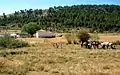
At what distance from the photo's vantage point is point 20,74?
65.7 feet

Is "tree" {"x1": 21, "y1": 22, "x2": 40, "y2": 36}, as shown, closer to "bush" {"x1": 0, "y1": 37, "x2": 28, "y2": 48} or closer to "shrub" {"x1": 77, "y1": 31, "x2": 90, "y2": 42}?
"shrub" {"x1": 77, "y1": 31, "x2": 90, "y2": 42}

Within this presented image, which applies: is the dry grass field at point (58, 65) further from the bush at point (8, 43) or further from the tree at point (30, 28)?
the tree at point (30, 28)

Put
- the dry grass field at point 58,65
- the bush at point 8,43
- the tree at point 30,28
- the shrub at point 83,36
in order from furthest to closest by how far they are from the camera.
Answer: the tree at point 30,28 < the shrub at point 83,36 < the bush at point 8,43 < the dry grass field at point 58,65

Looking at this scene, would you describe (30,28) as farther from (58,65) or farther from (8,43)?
(58,65)

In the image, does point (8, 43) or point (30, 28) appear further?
point (30, 28)

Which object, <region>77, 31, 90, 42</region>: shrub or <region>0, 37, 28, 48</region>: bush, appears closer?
<region>0, 37, 28, 48</region>: bush

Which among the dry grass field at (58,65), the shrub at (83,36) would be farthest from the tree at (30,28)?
the dry grass field at (58,65)

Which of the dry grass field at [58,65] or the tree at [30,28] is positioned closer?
the dry grass field at [58,65]

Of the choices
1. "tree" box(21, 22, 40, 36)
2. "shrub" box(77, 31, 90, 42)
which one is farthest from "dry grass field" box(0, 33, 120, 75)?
"tree" box(21, 22, 40, 36)

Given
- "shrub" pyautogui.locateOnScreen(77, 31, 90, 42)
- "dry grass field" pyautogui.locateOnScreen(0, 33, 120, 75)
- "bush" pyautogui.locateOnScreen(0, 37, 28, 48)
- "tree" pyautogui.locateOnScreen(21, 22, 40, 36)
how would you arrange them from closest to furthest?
"dry grass field" pyautogui.locateOnScreen(0, 33, 120, 75) < "bush" pyautogui.locateOnScreen(0, 37, 28, 48) < "shrub" pyautogui.locateOnScreen(77, 31, 90, 42) < "tree" pyautogui.locateOnScreen(21, 22, 40, 36)

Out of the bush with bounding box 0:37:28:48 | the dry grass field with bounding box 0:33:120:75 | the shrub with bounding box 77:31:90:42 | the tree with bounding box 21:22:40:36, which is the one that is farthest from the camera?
the tree with bounding box 21:22:40:36

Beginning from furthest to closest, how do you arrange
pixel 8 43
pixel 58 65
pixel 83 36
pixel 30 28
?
pixel 30 28 → pixel 83 36 → pixel 8 43 → pixel 58 65

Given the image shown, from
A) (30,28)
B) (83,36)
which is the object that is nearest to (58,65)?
(83,36)

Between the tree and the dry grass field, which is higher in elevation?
the tree
